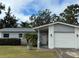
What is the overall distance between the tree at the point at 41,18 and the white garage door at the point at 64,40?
3037cm

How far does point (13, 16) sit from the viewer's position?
58.2 metres

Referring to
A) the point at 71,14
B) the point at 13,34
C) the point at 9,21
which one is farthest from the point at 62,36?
the point at 9,21

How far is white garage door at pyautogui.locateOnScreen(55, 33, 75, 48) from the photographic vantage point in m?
23.9

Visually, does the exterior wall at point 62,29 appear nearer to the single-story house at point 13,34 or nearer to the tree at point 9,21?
the single-story house at point 13,34

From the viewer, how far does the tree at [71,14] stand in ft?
165

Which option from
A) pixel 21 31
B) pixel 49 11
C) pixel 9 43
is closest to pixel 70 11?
pixel 49 11

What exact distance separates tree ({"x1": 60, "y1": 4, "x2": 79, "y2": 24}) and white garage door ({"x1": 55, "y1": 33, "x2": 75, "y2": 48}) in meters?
26.6

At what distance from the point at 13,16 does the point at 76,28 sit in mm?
37223

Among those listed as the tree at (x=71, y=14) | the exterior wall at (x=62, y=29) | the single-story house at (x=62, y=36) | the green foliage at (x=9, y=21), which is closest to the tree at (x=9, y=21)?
the green foliage at (x=9, y=21)

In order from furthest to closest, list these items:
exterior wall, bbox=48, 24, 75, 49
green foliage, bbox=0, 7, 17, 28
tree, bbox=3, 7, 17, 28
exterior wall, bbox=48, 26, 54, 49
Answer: tree, bbox=3, 7, 17, 28, green foliage, bbox=0, 7, 17, 28, exterior wall, bbox=48, 24, 75, 49, exterior wall, bbox=48, 26, 54, 49

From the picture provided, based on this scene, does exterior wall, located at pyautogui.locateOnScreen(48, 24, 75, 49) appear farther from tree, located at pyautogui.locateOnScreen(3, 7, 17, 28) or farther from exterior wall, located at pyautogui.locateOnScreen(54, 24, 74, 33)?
tree, located at pyautogui.locateOnScreen(3, 7, 17, 28)

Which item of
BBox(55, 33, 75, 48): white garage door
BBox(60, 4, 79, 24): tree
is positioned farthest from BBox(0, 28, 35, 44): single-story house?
BBox(60, 4, 79, 24): tree

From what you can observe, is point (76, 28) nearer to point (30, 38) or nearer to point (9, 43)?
point (30, 38)

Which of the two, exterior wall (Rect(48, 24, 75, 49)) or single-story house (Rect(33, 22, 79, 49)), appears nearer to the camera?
single-story house (Rect(33, 22, 79, 49))
